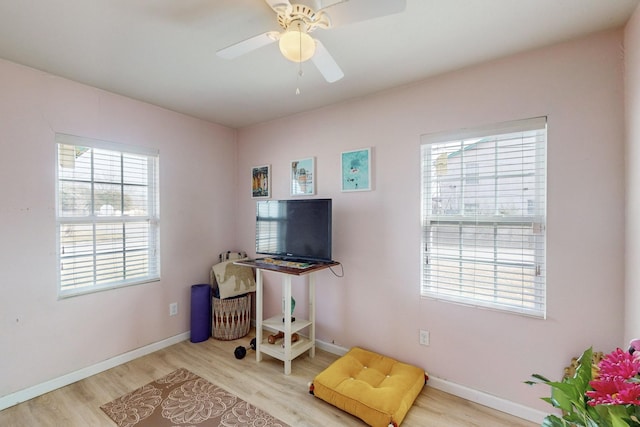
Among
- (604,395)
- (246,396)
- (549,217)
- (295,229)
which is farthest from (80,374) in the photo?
(549,217)

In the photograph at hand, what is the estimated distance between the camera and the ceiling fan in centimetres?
113

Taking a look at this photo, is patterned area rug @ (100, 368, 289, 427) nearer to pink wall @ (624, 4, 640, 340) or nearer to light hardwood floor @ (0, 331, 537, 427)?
light hardwood floor @ (0, 331, 537, 427)

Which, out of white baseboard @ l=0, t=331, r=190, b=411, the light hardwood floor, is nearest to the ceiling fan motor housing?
the light hardwood floor

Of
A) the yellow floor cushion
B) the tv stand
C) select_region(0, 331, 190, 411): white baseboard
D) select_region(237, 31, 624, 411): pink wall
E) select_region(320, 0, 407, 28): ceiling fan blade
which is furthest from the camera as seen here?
the tv stand

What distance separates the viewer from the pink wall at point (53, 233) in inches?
76.5

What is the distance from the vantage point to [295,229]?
257cm

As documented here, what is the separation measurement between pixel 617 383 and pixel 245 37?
2201 mm

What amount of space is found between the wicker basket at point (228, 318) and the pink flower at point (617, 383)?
9.13 ft

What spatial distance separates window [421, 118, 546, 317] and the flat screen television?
84 centimetres

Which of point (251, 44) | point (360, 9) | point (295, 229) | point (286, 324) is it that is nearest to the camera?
point (360, 9)

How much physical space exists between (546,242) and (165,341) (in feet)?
11.1

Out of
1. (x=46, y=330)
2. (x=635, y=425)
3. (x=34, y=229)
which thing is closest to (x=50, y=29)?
(x=34, y=229)

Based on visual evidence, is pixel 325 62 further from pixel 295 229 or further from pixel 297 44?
pixel 295 229

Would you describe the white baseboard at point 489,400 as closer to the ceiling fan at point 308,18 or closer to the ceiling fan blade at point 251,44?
the ceiling fan at point 308,18
